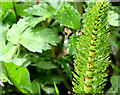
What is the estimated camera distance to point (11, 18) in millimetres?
844

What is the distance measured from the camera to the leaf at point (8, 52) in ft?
2.22

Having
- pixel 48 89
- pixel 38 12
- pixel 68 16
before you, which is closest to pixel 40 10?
pixel 38 12

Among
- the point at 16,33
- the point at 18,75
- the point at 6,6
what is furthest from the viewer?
the point at 6,6

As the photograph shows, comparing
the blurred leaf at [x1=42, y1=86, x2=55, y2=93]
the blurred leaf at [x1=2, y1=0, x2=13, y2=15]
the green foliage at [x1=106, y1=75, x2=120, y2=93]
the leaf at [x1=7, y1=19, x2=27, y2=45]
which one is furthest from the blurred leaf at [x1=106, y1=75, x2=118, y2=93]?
the blurred leaf at [x1=2, y1=0, x2=13, y2=15]

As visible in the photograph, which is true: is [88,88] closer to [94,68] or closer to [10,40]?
[94,68]

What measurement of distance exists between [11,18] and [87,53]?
1.65 ft

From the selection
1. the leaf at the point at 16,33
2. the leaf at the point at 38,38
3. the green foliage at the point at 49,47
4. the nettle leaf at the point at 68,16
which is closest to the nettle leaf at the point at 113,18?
the green foliage at the point at 49,47

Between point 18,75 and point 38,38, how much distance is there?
0.17 metres

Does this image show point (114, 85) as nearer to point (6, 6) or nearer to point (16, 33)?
point (16, 33)

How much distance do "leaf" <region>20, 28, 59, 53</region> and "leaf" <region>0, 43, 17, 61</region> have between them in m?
0.05

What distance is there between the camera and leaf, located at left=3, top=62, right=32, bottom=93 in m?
0.62

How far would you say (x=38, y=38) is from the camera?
72cm

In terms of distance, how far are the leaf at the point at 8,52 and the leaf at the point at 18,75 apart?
0.06 m

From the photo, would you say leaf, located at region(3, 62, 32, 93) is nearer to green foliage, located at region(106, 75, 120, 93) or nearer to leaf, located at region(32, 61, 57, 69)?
leaf, located at region(32, 61, 57, 69)
